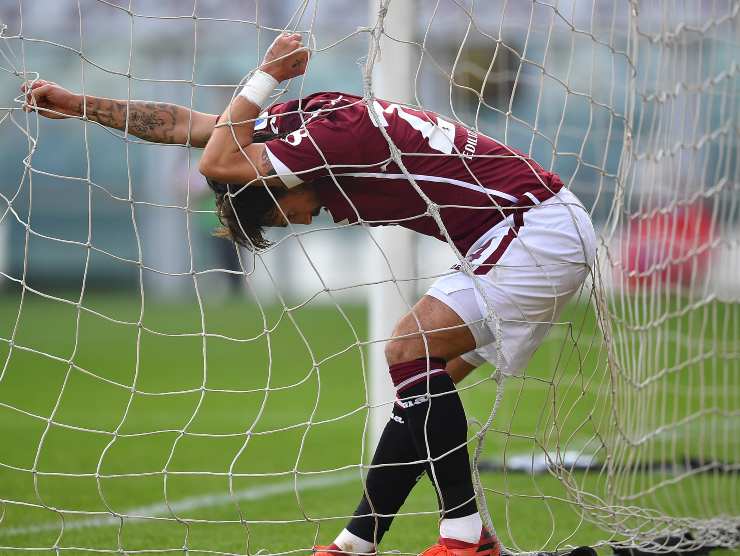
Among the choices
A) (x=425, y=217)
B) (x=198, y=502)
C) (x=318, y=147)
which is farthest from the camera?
(x=198, y=502)

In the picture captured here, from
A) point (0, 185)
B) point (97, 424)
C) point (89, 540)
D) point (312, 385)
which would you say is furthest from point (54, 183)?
point (89, 540)

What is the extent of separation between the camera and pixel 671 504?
5.07 meters

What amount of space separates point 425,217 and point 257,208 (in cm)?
53

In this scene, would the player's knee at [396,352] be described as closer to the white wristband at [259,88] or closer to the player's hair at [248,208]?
the player's hair at [248,208]

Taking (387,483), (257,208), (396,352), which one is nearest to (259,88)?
(257,208)

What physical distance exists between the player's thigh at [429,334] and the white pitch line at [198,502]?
105 centimetres

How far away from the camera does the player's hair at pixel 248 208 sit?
341cm

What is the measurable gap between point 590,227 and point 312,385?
609 centimetres

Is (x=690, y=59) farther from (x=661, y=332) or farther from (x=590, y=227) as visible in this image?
(x=590, y=227)

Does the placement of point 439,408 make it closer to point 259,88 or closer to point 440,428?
point 440,428

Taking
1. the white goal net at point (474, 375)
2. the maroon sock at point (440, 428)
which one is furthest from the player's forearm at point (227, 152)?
the maroon sock at point (440, 428)

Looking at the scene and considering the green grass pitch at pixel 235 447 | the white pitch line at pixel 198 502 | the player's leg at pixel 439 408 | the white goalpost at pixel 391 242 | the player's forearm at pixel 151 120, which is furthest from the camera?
the white goalpost at pixel 391 242

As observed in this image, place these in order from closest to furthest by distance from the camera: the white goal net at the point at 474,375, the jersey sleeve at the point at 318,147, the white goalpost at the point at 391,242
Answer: the jersey sleeve at the point at 318,147, the white goal net at the point at 474,375, the white goalpost at the point at 391,242

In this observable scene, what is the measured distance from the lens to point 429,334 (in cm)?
333
